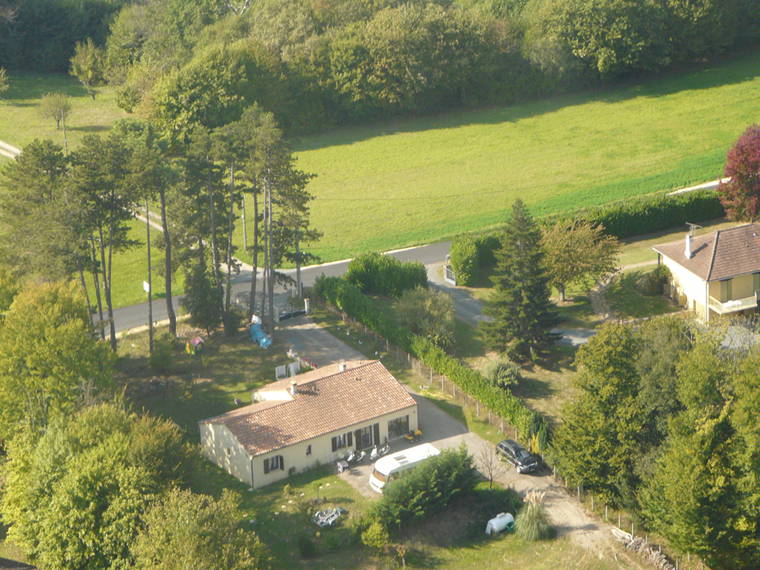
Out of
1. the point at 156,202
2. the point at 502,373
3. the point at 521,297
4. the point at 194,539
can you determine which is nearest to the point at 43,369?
the point at 156,202

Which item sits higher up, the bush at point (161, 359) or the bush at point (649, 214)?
the bush at point (649, 214)

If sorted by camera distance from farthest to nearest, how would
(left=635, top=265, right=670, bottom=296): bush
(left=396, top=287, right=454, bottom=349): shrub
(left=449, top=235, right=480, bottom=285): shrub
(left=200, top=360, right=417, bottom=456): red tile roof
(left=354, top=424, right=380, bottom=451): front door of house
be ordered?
1. (left=449, top=235, right=480, bottom=285): shrub
2. (left=635, top=265, right=670, bottom=296): bush
3. (left=396, top=287, right=454, bottom=349): shrub
4. (left=354, top=424, right=380, bottom=451): front door of house
5. (left=200, top=360, right=417, bottom=456): red tile roof

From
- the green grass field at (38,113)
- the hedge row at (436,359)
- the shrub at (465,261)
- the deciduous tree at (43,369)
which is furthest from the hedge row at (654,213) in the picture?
the green grass field at (38,113)

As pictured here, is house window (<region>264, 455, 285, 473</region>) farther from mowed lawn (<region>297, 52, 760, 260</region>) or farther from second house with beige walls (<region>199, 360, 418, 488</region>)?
mowed lawn (<region>297, 52, 760, 260</region>)

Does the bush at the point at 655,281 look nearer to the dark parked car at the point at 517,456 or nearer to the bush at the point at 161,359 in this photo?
the dark parked car at the point at 517,456

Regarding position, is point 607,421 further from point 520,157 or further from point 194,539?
point 520,157

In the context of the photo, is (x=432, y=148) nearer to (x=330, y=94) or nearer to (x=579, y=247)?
(x=330, y=94)

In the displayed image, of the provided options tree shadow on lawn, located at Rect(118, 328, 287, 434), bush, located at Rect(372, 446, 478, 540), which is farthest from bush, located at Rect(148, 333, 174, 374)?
bush, located at Rect(372, 446, 478, 540)
